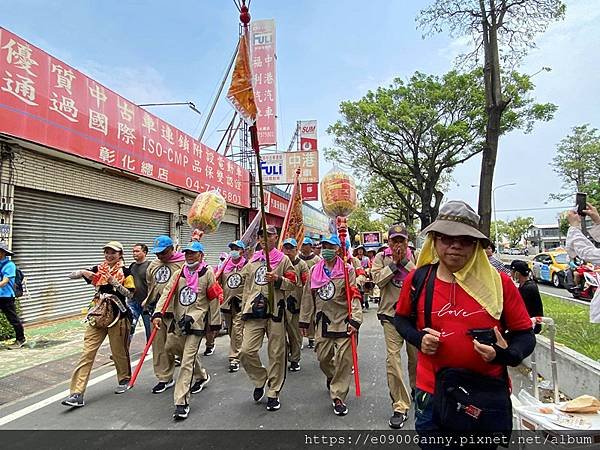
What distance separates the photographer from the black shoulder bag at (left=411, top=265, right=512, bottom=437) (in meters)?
1.83

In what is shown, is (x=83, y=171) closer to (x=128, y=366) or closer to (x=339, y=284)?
(x=128, y=366)

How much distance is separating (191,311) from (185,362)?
53cm

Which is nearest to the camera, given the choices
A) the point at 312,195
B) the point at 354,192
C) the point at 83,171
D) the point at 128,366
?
the point at 128,366

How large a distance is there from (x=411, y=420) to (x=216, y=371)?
284 cm

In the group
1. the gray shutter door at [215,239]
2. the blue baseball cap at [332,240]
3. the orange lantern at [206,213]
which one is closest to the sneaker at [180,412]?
the blue baseball cap at [332,240]

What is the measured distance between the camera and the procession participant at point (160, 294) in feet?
15.3

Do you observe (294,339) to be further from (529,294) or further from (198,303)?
(529,294)

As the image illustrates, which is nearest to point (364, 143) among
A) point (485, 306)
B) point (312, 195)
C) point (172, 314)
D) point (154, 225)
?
point (312, 195)

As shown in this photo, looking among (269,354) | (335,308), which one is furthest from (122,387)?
(335,308)

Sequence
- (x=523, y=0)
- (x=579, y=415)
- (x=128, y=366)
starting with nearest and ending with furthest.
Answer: (x=579, y=415), (x=128, y=366), (x=523, y=0)

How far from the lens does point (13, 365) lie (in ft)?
18.7

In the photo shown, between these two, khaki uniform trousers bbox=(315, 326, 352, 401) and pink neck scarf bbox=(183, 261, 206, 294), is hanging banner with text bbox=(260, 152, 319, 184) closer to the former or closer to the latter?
pink neck scarf bbox=(183, 261, 206, 294)

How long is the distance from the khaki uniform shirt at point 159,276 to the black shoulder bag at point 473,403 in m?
3.89

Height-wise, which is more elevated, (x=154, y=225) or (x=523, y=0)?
(x=523, y=0)
